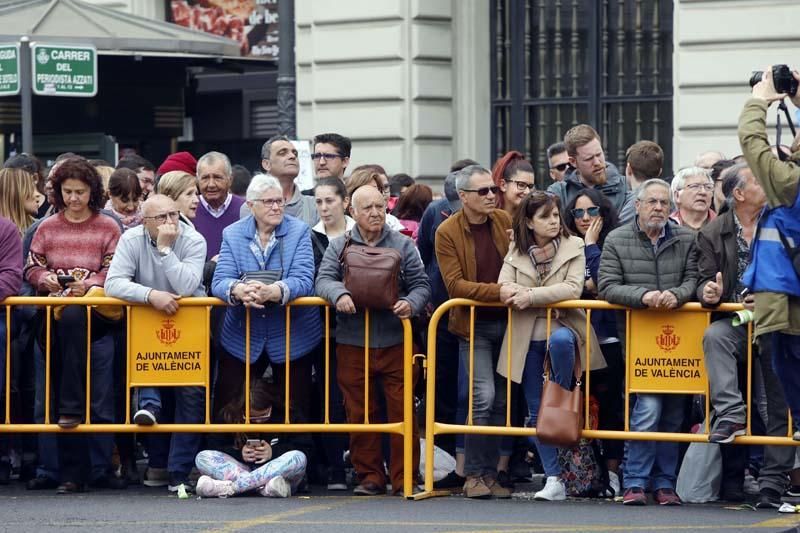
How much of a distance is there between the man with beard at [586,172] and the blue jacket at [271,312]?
1715mm

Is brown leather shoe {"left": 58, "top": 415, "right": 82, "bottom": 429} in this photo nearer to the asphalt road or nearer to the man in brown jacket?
the asphalt road

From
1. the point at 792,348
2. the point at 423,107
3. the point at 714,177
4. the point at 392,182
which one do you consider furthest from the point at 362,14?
the point at 792,348

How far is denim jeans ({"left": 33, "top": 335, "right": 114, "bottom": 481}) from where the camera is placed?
36.3 feet

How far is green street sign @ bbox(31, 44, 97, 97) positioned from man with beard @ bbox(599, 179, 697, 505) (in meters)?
5.91

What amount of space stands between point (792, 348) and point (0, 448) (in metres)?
4.91

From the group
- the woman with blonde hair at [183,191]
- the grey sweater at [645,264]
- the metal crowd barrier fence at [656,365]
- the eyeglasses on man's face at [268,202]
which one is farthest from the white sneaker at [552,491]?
the woman with blonde hair at [183,191]

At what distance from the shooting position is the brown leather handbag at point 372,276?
10.6 meters

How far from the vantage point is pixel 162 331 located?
435 inches

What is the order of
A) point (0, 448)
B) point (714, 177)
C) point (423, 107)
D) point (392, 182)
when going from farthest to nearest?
point (423, 107), point (392, 182), point (714, 177), point (0, 448)

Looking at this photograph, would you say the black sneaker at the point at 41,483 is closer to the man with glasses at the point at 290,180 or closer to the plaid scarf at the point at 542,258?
the man with glasses at the point at 290,180

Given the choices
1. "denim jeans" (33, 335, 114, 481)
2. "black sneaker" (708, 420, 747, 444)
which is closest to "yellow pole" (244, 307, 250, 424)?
"denim jeans" (33, 335, 114, 481)

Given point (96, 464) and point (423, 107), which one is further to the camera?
point (423, 107)

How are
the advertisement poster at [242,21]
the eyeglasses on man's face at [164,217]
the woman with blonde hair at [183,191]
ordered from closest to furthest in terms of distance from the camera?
the eyeglasses on man's face at [164,217], the woman with blonde hair at [183,191], the advertisement poster at [242,21]

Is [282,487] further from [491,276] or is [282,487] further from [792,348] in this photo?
[792,348]
